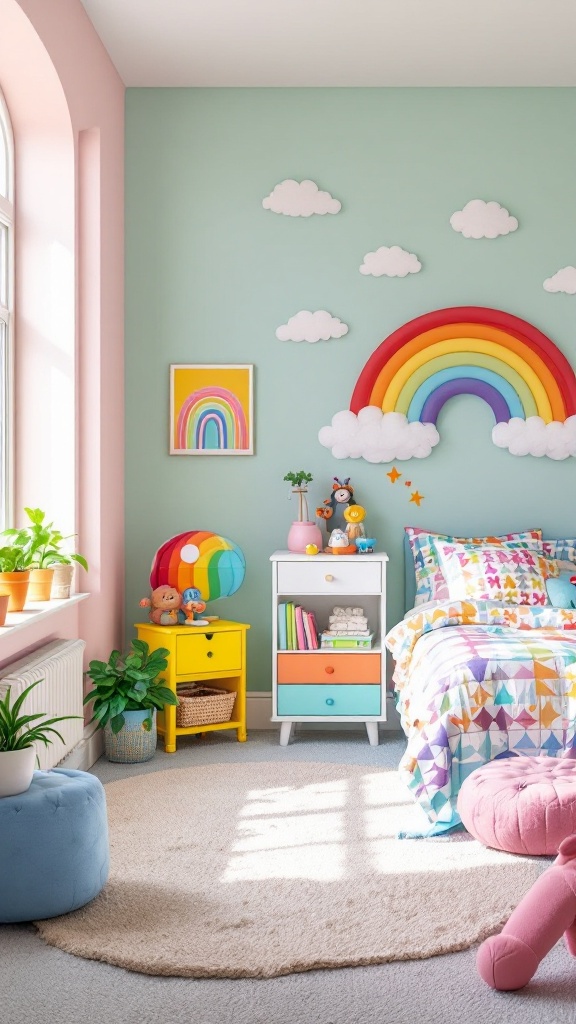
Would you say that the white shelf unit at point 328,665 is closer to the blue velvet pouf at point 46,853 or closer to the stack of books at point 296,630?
the stack of books at point 296,630

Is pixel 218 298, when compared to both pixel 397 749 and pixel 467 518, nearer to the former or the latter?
pixel 467 518

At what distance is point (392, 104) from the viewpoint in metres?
4.70

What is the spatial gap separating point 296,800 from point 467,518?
1756 millimetres

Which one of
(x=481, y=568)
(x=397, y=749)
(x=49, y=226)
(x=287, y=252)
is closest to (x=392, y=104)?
(x=287, y=252)

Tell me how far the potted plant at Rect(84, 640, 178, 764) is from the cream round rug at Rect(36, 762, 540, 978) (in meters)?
0.34

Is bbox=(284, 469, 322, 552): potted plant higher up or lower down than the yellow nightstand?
higher up

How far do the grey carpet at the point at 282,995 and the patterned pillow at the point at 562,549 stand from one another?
238 cm

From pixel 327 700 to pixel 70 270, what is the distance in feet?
6.94

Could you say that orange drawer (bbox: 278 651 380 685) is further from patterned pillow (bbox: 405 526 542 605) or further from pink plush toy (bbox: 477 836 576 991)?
pink plush toy (bbox: 477 836 576 991)

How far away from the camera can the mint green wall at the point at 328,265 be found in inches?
185

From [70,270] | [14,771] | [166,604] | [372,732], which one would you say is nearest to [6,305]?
[70,270]

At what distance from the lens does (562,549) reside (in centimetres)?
454

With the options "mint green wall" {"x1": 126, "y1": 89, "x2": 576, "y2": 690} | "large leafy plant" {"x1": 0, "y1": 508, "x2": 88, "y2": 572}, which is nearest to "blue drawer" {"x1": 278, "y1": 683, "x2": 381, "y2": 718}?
"mint green wall" {"x1": 126, "y1": 89, "x2": 576, "y2": 690}

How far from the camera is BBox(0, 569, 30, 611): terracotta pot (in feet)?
10.8
